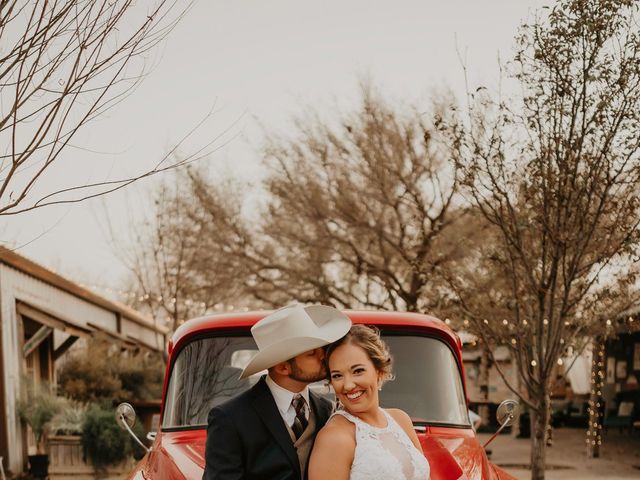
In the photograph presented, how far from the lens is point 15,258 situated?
17062 millimetres

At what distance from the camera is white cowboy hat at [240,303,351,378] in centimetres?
341

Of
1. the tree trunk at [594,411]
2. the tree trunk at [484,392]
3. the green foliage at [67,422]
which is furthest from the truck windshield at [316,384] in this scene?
the tree trunk at [484,392]

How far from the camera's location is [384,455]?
3436 millimetres

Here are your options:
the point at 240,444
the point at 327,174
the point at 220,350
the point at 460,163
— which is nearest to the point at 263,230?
the point at 327,174

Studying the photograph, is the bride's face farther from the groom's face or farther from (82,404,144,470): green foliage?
(82,404,144,470): green foliage

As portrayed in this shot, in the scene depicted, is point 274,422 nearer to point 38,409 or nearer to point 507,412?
point 507,412

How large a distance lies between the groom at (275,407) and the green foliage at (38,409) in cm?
1365

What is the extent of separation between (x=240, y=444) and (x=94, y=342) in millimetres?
18863

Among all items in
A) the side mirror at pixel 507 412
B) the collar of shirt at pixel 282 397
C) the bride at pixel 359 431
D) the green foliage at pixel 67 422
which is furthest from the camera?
the green foliage at pixel 67 422

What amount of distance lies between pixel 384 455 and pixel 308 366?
1.31 feet

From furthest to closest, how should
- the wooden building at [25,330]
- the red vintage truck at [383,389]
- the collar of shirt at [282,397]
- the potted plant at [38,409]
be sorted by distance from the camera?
the wooden building at [25,330] → the potted plant at [38,409] → the red vintage truck at [383,389] → the collar of shirt at [282,397]

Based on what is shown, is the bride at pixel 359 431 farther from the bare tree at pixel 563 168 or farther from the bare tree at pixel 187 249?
the bare tree at pixel 187 249

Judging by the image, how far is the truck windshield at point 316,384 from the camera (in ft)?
18.6

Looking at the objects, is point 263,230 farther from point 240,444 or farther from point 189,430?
point 240,444
